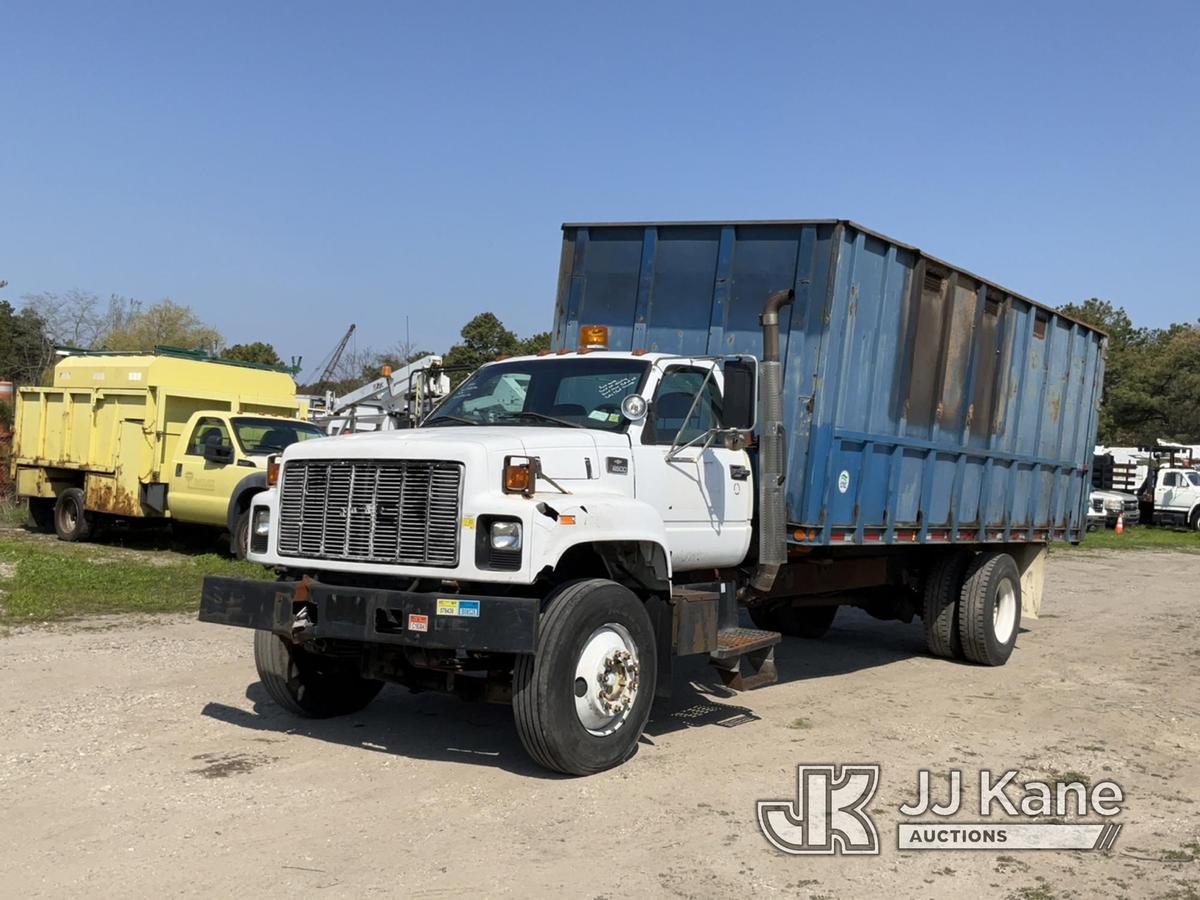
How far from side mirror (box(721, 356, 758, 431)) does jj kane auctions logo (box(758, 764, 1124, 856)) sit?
84.7 inches

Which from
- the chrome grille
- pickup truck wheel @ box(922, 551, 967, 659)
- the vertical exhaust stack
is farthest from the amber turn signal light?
pickup truck wheel @ box(922, 551, 967, 659)

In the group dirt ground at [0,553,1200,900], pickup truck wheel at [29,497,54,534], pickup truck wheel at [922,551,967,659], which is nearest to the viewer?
dirt ground at [0,553,1200,900]

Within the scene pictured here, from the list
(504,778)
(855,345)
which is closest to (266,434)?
(855,345)

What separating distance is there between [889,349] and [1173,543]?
25.9m

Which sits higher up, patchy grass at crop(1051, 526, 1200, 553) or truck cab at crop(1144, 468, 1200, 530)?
truck cab at crop(1144, 468, 1200, 530)

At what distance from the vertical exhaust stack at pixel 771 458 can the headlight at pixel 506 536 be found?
2.17 meters

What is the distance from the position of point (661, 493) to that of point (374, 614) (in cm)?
190

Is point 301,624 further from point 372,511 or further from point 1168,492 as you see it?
point 1168,492

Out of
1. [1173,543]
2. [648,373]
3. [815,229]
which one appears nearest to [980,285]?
[815,229]

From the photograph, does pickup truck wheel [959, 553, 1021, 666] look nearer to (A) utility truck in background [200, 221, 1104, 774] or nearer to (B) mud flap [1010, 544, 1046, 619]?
(A) utility truck in background [200, 221, 1104, 774]

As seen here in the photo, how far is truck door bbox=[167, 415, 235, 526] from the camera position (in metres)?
16.2

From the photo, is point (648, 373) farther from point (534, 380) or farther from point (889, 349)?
point (889, 349)

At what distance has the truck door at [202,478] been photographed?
1622 cm

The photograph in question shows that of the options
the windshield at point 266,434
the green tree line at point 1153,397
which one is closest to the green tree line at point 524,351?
the green tree line at point 1153,397
